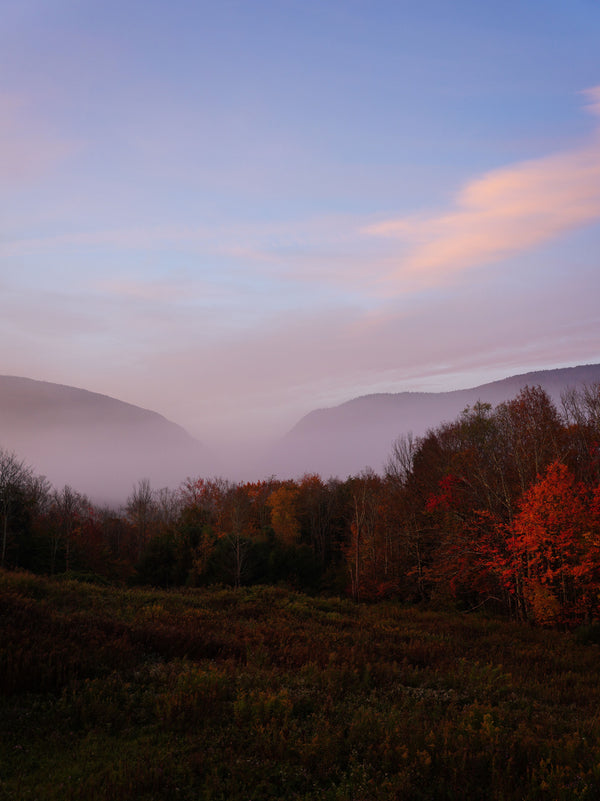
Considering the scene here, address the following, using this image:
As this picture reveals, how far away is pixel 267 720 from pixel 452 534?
25.8 metres

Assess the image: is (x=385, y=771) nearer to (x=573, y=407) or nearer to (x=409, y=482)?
(x=573, y=407)

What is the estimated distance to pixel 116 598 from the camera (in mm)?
23062

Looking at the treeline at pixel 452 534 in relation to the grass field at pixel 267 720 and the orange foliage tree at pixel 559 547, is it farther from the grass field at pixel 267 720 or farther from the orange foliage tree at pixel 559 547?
the grass field at pixel 267 720

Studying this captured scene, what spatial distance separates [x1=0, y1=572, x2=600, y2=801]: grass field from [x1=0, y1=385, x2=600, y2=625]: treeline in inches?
446

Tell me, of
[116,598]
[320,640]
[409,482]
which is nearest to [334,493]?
[409,482]

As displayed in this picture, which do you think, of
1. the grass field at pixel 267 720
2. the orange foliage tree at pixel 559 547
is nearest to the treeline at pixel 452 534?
the orange foliage tree at pixel 559 547

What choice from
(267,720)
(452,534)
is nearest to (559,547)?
(452,534)

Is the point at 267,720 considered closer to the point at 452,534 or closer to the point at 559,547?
the point at 559,547

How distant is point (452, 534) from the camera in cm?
3116

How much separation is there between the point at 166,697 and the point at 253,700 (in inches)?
59.5

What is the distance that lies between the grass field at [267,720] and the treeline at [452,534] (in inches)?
446

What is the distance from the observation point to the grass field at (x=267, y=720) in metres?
6.04

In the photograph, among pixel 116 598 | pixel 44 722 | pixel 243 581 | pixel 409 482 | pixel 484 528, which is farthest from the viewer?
pixel 409 482

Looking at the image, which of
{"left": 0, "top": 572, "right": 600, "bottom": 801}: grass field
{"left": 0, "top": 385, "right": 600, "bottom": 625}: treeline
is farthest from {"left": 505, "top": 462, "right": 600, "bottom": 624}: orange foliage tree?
{"left": 0, "top": 572, "right": 600, "bottom": 801}: grass field
